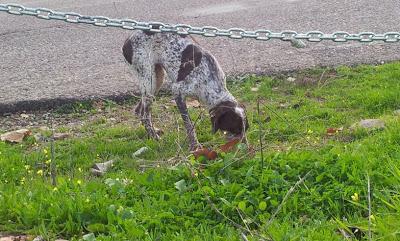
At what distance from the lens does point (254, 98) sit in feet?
20.5

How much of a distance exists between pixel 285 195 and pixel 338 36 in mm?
1083

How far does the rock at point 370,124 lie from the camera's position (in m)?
5.10

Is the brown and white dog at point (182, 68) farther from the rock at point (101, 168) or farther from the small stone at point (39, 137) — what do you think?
the small stone at point (39, 137)

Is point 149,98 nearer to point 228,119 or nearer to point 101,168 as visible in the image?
point 228,119

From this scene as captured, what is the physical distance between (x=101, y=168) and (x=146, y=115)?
93cm

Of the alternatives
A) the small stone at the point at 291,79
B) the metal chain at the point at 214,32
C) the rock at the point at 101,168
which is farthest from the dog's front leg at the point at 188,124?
the small stone at the point at 291,79

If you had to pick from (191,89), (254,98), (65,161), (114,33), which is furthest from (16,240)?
(114,33)

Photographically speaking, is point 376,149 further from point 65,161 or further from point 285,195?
point 65,161

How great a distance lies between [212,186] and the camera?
3.97 metres

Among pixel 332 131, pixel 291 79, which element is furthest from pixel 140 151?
pixel 291 79

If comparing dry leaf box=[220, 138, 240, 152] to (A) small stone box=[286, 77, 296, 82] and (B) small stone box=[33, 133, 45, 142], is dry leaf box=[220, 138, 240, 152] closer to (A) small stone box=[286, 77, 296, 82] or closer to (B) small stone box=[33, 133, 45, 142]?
(B) small stone box=[33, 133, 45, 142]

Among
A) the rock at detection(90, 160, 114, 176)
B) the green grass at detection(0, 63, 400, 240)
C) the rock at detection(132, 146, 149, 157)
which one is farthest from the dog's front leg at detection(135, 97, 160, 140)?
the rock at detection(90, 160, 114, 176)

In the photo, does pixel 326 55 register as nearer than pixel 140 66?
No

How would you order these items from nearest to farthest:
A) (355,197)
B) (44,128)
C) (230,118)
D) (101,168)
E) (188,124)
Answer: (355,197), (101,168), (230,118), (188,124), (44,128)
